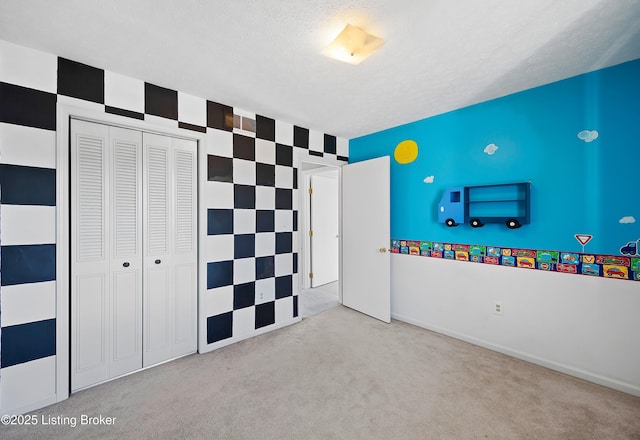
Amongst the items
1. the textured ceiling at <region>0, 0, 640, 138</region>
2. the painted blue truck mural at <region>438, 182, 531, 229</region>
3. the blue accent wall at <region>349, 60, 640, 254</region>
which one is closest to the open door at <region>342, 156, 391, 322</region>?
the blue accent wall at <region>349, 60, 640, 254</region>

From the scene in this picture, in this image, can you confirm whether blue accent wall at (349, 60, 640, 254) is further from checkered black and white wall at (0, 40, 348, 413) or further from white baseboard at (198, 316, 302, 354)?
white baseboard at (198, 316, 302, 354)

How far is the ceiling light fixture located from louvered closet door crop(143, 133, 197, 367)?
1548 millimetres

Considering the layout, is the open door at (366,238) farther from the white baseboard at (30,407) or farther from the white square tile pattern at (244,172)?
the white baseboard at (30,407)

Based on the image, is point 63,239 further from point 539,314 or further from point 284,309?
point 539,314

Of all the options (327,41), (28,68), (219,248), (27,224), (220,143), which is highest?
(327,41)

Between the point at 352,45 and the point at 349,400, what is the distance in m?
2.37

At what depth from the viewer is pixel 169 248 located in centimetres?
233

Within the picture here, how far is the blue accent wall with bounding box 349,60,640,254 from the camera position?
6.45ft

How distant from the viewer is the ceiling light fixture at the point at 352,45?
1.56 metres

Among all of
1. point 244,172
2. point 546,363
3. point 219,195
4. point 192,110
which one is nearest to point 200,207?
point 219,195

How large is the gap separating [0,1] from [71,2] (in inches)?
14.0

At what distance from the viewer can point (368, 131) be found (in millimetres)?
3498

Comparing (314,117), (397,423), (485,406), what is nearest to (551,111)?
(314,117)

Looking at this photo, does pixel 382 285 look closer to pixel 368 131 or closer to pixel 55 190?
pixel 368 131
